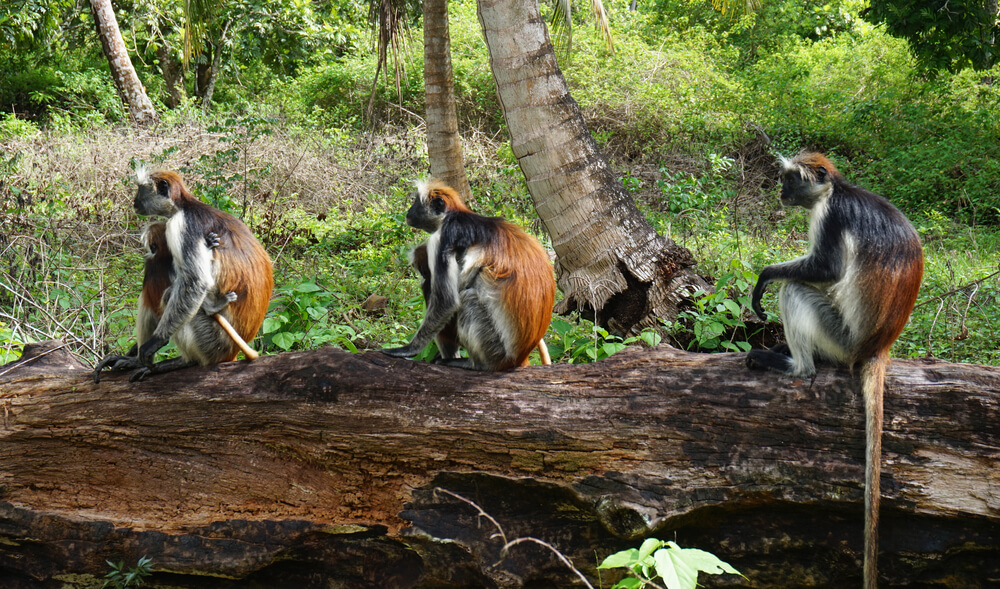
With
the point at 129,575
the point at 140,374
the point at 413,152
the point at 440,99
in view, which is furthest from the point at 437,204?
the point at 413,152

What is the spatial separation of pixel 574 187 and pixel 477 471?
3.50m

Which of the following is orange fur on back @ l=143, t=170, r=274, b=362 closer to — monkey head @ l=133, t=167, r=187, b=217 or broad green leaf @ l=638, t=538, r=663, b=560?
monkey head @ l=133, t=167, r=187, b=217

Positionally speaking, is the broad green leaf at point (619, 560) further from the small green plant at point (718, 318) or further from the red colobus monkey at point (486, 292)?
the small green plant at point (718, 318)

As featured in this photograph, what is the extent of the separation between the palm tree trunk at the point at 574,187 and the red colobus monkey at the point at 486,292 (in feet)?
5.86

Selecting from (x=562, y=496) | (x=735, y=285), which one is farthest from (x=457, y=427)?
(x=735, y=285)

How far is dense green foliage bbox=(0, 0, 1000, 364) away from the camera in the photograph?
8172 mm

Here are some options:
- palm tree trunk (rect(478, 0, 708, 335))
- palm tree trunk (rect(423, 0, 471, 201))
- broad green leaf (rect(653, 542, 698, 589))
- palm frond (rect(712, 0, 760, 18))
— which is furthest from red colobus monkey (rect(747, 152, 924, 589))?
palm tree trunk (rect(423, 0, 471, 201))

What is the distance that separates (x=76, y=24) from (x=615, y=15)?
16.8 metres

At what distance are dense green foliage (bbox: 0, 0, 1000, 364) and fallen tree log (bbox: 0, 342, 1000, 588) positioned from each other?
169cm

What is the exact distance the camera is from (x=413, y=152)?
53.7 feet

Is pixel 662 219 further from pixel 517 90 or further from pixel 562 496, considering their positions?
pixel 562 496

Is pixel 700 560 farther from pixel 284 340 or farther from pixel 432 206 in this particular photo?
pixel 284 340

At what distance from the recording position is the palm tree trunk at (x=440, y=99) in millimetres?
10516

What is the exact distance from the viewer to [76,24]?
23484 mm
